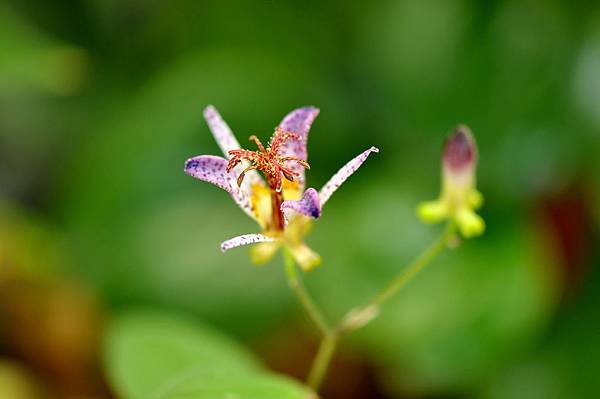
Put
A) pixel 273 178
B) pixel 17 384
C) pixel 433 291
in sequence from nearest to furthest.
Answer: pixel 273 178 < pixel 433 291 < pixel 17 384

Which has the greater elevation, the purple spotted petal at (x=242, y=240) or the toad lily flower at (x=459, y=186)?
the toad lily flower at (x=459, y=186)

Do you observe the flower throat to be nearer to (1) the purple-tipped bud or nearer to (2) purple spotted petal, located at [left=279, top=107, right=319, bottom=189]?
(2) purple spotted petal, located at [left=279, top=107, right=319, bottom=189]

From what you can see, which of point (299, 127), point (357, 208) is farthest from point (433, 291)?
point (299, 127)

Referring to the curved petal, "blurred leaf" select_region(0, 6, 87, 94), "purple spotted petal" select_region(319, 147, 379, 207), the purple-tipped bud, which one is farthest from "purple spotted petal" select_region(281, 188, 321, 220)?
"blurred leaf" select_region(0, 6, 87, 94)

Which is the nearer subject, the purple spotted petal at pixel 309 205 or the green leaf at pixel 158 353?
the purple spotted petal at pixel 309 205

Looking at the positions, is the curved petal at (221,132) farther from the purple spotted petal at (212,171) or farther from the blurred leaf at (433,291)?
the blurred leaf at (433,291)

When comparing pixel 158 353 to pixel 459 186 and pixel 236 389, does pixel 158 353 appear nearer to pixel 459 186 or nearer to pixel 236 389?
pixel 236 389

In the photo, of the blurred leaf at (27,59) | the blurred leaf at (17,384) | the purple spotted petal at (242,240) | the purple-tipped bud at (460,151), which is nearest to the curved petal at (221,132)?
the purple spotted petal at (242,240)
